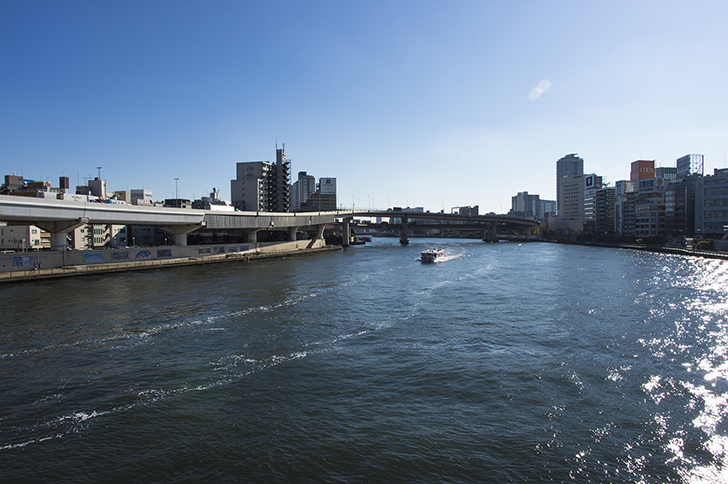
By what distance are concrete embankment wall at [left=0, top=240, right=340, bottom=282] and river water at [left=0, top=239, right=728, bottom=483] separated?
1387cm

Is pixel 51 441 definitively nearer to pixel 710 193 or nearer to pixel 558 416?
pixel 558 416

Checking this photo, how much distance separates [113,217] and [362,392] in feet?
133

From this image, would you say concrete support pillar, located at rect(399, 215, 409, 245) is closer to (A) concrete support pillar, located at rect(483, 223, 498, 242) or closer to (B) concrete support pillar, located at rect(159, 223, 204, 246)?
(A) concrete support pillar, located at rect(483, 223, 498, 242)

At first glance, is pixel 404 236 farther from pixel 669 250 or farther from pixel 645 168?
pixel 645 168

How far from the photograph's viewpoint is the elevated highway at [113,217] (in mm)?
33625

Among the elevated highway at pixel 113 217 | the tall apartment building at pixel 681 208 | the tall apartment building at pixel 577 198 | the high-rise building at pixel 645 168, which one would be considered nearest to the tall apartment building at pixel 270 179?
the elevated highway at pixel 113 217

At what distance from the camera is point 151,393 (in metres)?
10.9

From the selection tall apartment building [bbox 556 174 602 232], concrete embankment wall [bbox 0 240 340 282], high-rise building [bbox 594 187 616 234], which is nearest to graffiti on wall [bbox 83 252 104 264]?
concrete embankment wall [bbox 0 240 340 282]

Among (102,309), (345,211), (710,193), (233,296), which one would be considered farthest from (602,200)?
(102,309)

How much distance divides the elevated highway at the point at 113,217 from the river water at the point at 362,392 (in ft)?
50.7

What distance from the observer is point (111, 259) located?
4003cm

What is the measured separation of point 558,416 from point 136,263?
43.7 m

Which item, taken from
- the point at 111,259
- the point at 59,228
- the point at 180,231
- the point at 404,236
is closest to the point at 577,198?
the point at 404,236

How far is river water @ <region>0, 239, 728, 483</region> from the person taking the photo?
7.93 metres
